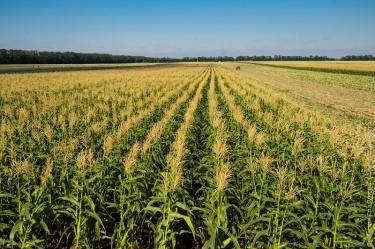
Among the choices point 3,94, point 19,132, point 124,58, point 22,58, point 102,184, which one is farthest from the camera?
point 124,58

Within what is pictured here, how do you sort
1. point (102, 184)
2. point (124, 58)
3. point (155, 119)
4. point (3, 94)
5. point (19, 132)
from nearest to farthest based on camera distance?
point (102, 184) < point (19, 132) < point (155, 119) < point (3, 94) < point (124, 58)

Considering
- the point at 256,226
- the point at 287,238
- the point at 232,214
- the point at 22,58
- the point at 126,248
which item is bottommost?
the point at 287,238

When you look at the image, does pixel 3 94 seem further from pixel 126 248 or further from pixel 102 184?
pixel 126 248

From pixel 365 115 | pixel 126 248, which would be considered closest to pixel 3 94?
pixel 126 248

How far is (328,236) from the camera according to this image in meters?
3.73

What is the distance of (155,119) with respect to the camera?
1281 cm

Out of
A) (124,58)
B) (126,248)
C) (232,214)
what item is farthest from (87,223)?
(124,58)

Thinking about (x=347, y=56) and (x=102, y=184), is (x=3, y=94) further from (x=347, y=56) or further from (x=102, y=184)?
(x=347, y=56)

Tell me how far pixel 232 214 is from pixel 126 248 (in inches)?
65.2

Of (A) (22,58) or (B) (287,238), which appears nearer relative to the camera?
(B) (287,238)

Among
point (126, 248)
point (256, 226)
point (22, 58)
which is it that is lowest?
point (126, 248)

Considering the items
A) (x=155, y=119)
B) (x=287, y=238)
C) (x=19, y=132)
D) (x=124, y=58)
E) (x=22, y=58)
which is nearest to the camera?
(x=287, y=238)

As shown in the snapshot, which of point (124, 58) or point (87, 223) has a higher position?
point (124, 58)

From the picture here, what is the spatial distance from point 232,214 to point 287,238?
5.26 feet
